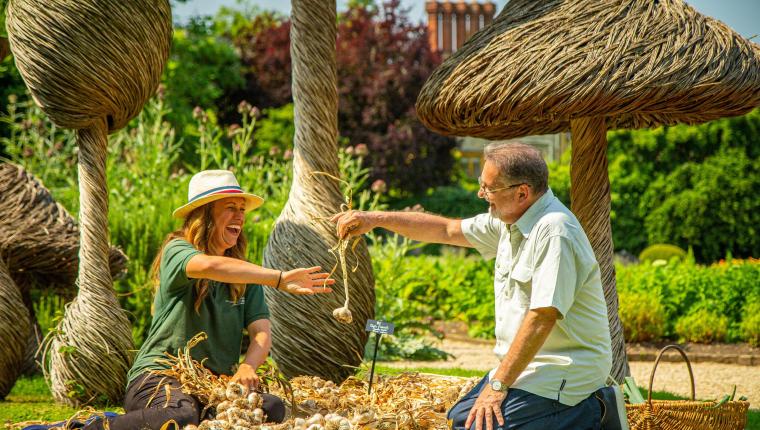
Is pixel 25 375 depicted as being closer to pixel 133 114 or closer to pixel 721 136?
pixel 133 114

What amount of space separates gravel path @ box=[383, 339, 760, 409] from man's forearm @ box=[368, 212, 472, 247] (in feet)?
11.3

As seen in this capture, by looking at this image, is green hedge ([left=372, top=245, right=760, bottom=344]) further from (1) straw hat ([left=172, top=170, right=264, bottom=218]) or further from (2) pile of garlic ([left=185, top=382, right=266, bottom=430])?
(2) pile of garlic ([left=185, top=382, right=266, bottom=430])

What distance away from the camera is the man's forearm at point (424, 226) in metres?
4.08

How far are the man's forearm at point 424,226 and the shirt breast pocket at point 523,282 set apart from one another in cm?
69

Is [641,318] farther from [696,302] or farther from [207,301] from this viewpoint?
[207,301]

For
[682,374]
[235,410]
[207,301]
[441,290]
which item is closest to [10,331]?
[207,301]

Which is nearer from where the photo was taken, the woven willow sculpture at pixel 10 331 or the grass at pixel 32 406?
the grass at pixel 32 406

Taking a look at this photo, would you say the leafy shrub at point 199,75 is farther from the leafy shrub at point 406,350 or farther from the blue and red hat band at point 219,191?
the blue and red hat band at point 219,191

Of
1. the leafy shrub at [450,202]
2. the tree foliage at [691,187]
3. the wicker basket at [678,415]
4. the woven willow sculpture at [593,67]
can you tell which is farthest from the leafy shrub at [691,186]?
the wicker basket at [678,415]

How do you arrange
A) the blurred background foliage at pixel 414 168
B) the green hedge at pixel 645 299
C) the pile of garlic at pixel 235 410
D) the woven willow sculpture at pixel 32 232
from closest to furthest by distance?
the pile of garlic at pixel 235 410, the woven willow sculpture at pixel 32 232, the green hedge at pixel 645 299, the blurred background foliage at pixel 414 168

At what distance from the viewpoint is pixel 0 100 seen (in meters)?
15.8

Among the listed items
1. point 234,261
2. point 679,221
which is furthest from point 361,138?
point 234,261

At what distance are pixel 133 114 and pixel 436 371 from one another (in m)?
3.23

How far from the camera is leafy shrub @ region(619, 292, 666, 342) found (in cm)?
930
